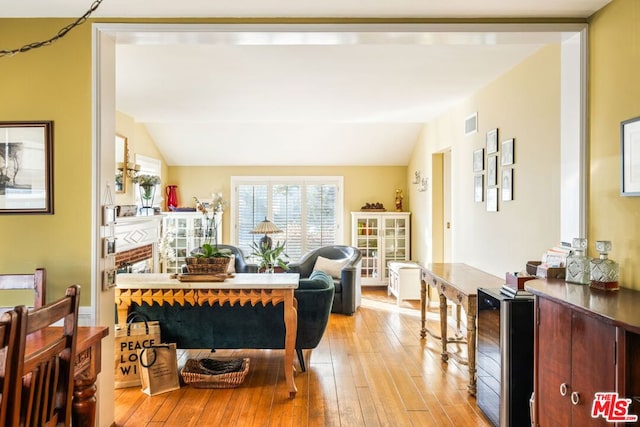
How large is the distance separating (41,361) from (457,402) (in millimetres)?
2685

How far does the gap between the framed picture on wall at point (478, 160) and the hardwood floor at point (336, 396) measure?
6.08 ft

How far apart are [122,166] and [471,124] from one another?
420cm

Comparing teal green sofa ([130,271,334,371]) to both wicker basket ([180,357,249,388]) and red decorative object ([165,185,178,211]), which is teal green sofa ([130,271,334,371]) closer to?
wicker basket ([180,357,249,388])

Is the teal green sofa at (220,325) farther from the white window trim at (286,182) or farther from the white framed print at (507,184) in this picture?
the white window trim at (286,182)

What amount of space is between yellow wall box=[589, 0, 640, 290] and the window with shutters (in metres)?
5.31

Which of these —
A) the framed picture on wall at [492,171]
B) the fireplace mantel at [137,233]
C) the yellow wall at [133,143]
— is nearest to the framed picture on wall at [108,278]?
the fireplace mantel at [137,233]

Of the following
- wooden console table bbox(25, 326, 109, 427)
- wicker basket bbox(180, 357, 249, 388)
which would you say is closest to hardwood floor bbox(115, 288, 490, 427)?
wicker basket bbox(180, 357, 249, 388)

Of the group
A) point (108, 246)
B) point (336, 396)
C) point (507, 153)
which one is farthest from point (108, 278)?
point (507, 153)

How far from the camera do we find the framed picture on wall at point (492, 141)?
398 centimetres

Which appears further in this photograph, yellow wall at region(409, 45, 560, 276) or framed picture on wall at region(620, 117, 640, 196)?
yellow wall at region(409, 45, 560, 276)

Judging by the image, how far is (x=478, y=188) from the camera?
172 inches

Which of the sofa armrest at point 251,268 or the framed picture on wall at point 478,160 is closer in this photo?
the framed picture on wall at point 478,160

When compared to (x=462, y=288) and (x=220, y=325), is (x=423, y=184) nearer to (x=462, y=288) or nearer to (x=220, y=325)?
(x=462, y=288)

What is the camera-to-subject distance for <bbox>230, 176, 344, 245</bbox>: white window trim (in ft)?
24.8
